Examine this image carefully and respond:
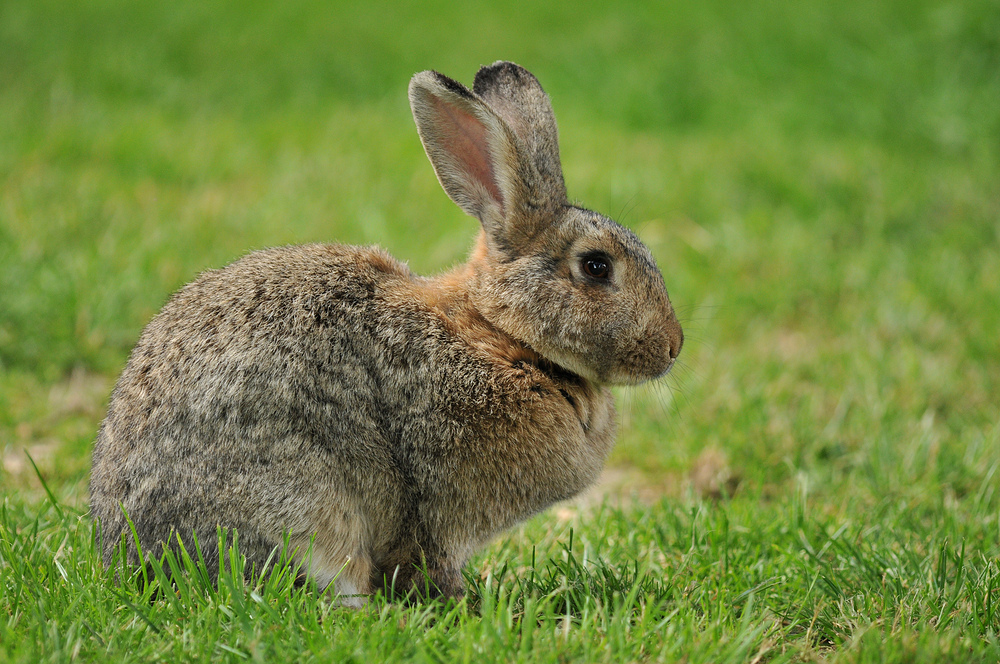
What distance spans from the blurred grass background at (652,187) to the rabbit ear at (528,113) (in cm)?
168

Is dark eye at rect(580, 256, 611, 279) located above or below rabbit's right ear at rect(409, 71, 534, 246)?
below

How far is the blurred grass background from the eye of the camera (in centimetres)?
544

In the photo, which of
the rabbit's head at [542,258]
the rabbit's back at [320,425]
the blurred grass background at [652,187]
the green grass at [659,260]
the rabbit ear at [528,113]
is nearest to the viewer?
the green grass at [659,260]

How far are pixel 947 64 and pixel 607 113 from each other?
12.5 ft

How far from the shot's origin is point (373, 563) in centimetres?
352

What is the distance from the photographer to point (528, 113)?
4.07 metres

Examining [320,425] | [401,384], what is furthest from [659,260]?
[320,425]

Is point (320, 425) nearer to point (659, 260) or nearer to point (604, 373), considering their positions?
point (604, 373)

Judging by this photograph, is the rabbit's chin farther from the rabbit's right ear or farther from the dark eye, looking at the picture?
the rabbit's right ear

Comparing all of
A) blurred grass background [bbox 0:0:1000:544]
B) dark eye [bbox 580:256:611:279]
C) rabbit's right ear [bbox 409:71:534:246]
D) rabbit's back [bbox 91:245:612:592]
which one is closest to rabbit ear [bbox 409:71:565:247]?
rabbit's right ear [bbox 409:71:534:246]

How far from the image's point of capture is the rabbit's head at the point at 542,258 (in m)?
3.72

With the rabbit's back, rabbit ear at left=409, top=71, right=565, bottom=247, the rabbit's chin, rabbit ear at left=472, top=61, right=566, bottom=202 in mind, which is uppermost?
rabbit ear at left=472, top=61, right=566, bottom=202

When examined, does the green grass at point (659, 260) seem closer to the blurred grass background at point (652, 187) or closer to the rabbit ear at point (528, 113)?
the blurred grass background at point (652, 187)

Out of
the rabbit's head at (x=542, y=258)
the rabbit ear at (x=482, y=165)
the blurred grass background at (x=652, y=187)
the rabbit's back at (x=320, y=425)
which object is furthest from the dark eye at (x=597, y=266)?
the blurred grass background at (x=652, y=187)
